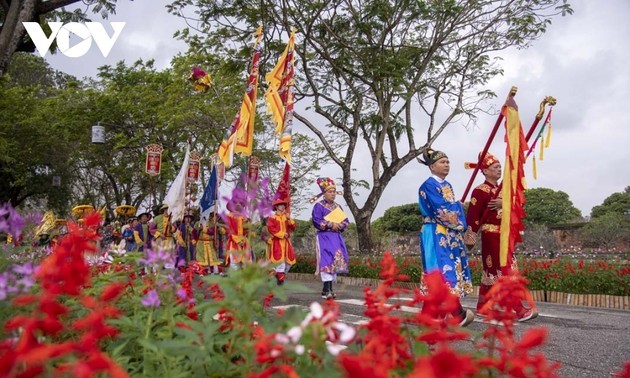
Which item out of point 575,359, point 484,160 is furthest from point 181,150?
point 575,359

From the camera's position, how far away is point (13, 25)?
817 cm

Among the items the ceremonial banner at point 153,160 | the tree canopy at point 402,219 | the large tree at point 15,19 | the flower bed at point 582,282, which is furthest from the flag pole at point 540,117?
the tree canopy at point 402,219

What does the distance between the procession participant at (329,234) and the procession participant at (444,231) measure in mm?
3141

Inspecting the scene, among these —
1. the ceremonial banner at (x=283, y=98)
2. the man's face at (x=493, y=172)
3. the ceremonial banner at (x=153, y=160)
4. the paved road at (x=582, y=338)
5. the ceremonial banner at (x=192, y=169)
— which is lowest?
the paved road at (x=582, y=338)

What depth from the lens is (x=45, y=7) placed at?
8.57 meters

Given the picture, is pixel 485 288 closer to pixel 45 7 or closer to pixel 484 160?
pixel 484 160

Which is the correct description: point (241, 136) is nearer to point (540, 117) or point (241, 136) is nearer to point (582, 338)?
point (540, 117)

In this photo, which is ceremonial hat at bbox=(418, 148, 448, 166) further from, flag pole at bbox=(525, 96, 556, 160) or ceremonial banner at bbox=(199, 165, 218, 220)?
ceremonial banner at bbox=(199, 165, 218, 220)

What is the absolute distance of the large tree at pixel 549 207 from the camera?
36.9m

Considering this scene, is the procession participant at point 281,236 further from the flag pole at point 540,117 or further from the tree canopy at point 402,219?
the tree canopy at point 402,219

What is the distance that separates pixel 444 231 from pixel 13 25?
702 cm

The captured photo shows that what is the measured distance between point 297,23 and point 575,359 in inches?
487

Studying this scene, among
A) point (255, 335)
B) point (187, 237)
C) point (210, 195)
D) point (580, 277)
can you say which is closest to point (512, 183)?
point (255, 335)

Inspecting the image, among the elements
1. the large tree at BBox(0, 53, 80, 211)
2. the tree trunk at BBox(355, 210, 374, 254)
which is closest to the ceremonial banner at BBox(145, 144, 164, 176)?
the tree trunk at BBox(355, 210, 374, 254)
